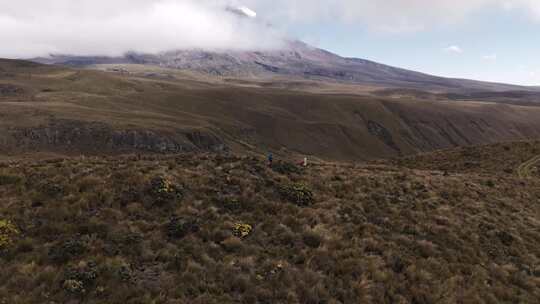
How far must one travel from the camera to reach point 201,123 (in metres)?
114

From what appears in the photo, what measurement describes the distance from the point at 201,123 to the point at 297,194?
9894cm

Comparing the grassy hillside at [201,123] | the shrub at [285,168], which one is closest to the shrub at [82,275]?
the shrub at [285,168]

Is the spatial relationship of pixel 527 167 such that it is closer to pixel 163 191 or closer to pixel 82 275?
pixel 163 191

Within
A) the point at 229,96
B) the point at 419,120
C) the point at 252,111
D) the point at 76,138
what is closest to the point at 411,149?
the point at 419,120

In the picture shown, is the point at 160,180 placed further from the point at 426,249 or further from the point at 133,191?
the point at 426,249

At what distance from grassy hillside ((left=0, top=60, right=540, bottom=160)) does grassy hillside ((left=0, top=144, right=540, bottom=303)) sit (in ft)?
192

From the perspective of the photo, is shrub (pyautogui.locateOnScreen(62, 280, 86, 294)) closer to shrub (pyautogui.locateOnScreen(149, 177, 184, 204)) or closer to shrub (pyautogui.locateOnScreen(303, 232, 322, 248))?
shrub (pyautogui.locateOnScreen(149, 177, 184, 204))

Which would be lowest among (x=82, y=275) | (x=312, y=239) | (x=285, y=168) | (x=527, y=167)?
(x=527, y=167)

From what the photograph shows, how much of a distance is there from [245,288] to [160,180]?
7.46m

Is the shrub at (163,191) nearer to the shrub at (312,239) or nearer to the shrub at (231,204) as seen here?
the shrub at (231,204)

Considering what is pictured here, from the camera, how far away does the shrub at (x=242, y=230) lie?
13.8 meters

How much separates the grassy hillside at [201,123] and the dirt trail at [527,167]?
65765 millimetres

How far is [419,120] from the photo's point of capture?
191 meters

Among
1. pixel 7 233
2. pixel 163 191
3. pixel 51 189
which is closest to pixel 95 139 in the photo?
pixel 51 189
